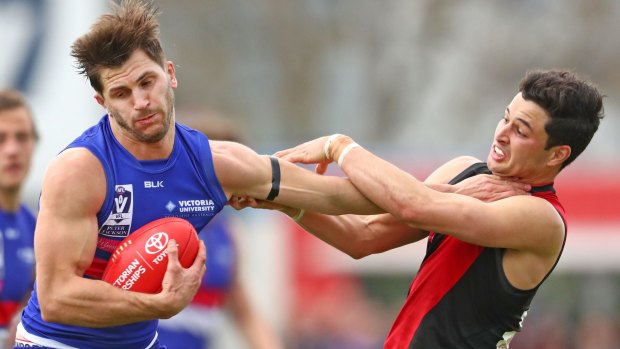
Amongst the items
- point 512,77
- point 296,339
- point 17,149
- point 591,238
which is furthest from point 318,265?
point 512,77

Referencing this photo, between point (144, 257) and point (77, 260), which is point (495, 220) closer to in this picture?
point (144, 257)

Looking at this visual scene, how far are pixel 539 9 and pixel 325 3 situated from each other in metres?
4.12

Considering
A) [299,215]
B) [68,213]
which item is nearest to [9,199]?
[299,215]

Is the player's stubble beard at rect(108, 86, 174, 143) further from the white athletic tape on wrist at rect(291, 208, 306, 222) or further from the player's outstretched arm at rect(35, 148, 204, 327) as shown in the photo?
the white athletic tape on wrist at rect(291, 208, 306, 222)

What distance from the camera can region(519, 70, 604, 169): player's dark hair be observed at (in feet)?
20.6

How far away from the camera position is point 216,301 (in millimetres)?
8859

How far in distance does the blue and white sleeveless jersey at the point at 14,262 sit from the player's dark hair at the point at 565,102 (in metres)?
3.60

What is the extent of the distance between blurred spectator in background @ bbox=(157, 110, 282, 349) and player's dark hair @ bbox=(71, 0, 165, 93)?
246 cm

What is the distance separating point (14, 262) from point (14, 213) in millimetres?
389

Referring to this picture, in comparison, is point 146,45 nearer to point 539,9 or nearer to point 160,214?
point 160,214

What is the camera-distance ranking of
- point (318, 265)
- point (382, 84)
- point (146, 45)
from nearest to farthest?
point (146, 45) → point (318, 265) → point (382, 84)

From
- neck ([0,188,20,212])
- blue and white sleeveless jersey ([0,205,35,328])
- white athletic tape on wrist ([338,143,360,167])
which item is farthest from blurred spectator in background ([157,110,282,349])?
white athletic tape on wrist ([338,143,360,167])

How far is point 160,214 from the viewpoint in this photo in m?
6.00

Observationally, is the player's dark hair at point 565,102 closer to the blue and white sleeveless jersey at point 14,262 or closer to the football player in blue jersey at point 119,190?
the football player in blue jersey at point 119,190
